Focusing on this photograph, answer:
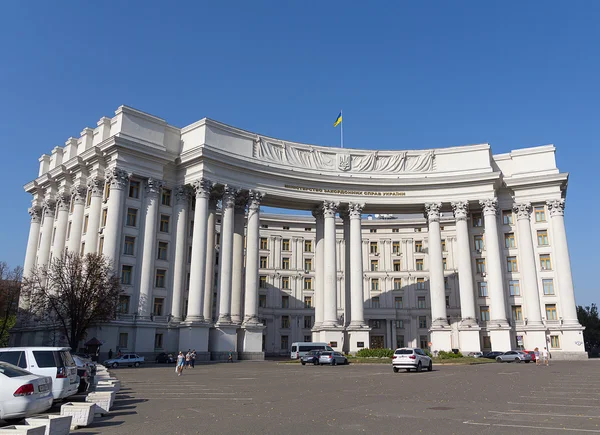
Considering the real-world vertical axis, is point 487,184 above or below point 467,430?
above

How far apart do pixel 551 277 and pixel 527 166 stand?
1423 cm

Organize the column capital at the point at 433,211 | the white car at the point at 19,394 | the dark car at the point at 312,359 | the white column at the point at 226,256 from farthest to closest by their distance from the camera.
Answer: the column capital at the point at 433,211
the white column at the point at 226,256
the dark car at the point at 312,359
the white car at the point at 19,394

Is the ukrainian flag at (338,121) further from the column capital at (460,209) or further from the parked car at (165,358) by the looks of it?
the parked car at (165,358)

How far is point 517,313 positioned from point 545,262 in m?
7.08

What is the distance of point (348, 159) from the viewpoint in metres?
65.4

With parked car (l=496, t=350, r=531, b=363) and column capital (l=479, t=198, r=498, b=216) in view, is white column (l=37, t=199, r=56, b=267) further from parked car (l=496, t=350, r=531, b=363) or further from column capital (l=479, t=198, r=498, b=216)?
parked car (l=496, t=350, r=531, b=363)

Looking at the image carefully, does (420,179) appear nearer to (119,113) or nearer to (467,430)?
(119,113)

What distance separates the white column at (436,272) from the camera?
60.8 meters

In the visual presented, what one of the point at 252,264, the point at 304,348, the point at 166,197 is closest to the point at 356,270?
the point at 304,348

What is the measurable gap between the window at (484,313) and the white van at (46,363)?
2300 inches

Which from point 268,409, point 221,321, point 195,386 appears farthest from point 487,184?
point 268,409

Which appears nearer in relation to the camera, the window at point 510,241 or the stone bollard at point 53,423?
the stone bollard at point 53,423

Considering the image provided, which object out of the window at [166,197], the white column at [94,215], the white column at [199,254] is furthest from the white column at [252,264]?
the white column at [94,215]

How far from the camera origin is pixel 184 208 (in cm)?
5638
